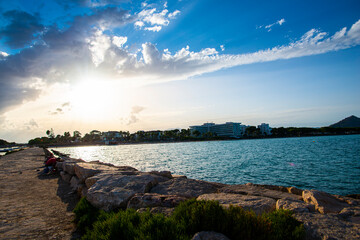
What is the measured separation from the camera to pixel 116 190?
6980 millimetres

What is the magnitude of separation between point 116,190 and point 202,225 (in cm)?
397

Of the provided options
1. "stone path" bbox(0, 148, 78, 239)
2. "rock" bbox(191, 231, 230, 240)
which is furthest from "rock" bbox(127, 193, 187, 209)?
"rock" bbox(191, 231, 230, 240)

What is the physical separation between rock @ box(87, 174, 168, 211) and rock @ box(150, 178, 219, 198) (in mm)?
495

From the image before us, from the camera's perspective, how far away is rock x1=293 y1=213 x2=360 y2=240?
3979mm

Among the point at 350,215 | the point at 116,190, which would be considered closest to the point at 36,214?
the point at 116,190

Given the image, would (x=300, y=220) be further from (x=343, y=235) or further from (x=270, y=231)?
(x=270, y=231)

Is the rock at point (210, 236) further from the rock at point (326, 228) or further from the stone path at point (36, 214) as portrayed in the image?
the stone path at point (36, 214)

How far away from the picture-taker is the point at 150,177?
8953 mm

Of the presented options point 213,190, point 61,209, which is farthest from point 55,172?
point 213,190

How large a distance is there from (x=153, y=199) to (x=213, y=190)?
11.5 ft

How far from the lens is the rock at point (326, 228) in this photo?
398cm

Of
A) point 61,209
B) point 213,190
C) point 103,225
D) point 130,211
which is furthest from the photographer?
point 213,190

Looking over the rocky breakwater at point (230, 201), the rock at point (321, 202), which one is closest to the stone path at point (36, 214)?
the rocky breakwater at point (230, 201)

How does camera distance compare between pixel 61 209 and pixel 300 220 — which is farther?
pixel 61 209
